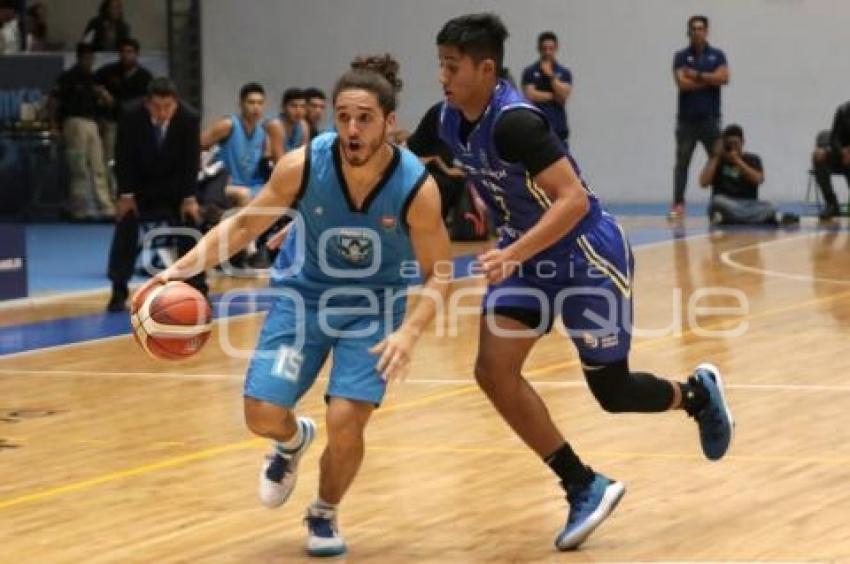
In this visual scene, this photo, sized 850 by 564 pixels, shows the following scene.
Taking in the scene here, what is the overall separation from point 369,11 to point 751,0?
16.2 feet

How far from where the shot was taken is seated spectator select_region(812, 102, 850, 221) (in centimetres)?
2050

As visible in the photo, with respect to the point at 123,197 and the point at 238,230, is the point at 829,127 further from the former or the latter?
the point at 238,230

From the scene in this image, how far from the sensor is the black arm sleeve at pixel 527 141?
641cm

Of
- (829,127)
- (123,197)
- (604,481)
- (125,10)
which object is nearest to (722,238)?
(829,127)

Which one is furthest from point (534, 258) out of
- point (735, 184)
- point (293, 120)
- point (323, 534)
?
point (735, 184)

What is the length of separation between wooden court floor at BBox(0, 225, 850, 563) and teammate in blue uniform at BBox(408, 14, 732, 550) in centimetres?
38

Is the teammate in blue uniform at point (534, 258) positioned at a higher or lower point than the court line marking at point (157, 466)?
higher

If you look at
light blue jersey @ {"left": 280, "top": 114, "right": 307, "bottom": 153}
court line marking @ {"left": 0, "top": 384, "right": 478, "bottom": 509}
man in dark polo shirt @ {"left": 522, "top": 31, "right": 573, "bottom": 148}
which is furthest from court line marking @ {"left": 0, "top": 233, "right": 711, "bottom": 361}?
man in dark polo shirt @ {"left": 522, "top": 31, "right": 573, "bottom": 148}

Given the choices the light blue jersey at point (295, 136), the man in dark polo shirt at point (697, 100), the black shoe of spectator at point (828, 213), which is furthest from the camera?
the man in dark polo shirt at point (697, 100)

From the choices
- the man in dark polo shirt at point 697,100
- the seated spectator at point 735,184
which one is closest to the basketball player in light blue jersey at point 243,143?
the seated spectator at point 735,184

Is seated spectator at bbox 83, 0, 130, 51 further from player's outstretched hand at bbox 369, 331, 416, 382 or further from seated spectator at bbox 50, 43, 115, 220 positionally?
player's outstretched hand at bbox 369, 331, 416, 382

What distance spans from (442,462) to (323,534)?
1714mm

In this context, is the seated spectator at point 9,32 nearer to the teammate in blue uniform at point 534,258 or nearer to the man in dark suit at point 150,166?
the man in dark suit at point 150,166

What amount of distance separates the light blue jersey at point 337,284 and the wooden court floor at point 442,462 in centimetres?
58
